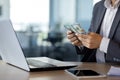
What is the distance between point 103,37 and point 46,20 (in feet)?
11.5

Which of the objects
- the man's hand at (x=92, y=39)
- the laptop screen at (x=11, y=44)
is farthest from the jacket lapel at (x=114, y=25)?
the laptop screen at (x=11, y=44)

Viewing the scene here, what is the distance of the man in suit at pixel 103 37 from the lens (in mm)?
1645

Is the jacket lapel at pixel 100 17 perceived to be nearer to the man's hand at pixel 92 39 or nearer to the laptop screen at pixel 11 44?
the man's hand at pixel 92 39

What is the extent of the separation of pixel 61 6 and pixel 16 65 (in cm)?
391

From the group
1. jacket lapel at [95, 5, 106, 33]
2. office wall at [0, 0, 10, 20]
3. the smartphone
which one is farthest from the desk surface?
office wall at [0, 0, 10, 20]

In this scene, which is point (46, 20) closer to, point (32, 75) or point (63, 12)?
point (63, 12)

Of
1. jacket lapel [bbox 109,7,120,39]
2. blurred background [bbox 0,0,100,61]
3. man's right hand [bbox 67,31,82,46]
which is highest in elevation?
jacket lapel [bbox 109,7,120,39]

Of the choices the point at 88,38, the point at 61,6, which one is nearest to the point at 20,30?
the point at 61,6

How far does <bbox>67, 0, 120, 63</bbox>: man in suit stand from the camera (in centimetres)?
164

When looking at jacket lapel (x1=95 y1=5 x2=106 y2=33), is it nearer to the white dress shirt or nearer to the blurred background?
the white dress shirt

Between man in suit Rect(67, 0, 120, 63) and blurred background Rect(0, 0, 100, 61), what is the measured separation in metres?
2.97

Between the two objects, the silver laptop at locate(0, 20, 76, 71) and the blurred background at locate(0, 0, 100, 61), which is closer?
the silver laptop at locate(0, 20, 76, 71)

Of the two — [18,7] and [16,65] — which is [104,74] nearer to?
[16,65]

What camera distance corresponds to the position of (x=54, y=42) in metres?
5.39
